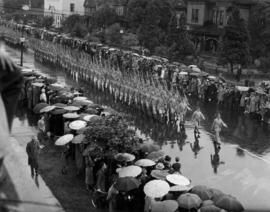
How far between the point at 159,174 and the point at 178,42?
3185 cm

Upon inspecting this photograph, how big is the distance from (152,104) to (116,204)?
11.5 meters

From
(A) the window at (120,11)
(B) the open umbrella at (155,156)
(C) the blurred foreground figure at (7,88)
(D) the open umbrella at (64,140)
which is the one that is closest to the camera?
(C) the blurred foreground figure at (7,88)

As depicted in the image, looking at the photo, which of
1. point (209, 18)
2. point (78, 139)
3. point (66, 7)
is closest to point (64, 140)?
point (78, 139)

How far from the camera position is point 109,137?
1348 centimetres

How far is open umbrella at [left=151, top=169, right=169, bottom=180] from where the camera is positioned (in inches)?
482

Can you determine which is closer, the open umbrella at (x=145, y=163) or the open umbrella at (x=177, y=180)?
the open umbrella at (x=177, y=180)

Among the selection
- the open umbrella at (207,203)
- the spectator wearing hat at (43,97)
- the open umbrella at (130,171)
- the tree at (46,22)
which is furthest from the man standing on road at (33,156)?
the tree at (46,22)

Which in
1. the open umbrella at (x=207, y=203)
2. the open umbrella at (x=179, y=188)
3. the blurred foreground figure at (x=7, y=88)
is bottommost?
the open umbrella at (x=207, y=203)

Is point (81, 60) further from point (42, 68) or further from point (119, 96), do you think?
point (119, 96)

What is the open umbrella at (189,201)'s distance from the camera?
426 inches

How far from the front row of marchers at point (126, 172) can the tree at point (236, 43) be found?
951 inches

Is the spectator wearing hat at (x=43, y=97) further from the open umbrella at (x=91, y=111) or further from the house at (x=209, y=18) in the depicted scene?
the house at (x=209, y=18)

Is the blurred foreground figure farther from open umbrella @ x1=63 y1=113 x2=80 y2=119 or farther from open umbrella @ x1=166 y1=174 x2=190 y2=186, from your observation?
open umbrella @ x1=63 y1=113 x2=80 y2=119

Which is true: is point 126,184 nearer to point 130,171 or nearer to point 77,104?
point 130,171
